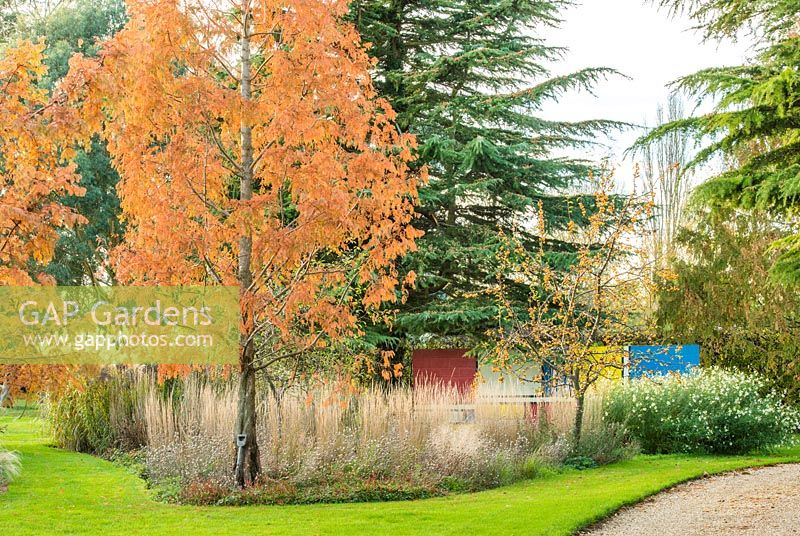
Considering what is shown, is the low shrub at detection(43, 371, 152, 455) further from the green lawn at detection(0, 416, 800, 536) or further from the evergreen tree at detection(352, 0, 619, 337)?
the evergreen tree at detection(352, 0, 619, 337)

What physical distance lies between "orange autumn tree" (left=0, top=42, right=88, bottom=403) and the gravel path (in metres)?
4.53

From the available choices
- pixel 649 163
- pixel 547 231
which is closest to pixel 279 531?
pixel 547 231

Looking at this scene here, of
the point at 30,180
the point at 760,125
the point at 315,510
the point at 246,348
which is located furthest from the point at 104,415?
the point at 760,125

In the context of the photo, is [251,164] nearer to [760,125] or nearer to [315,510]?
[315,510]

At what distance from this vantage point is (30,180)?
225 inches

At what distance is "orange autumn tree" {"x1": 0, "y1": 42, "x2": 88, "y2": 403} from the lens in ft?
17.6

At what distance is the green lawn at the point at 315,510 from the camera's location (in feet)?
21.6

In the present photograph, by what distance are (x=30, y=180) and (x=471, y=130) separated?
11.7m

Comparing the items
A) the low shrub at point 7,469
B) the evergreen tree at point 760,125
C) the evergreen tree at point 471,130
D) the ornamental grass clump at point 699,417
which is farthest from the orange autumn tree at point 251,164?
the evergreen tree at point 471,130

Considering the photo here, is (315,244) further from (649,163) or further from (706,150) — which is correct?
(649,163)

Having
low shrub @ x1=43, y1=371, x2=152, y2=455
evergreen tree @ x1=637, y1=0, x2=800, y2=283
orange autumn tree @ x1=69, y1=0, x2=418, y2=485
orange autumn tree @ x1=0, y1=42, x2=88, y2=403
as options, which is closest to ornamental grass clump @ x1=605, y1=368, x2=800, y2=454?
evergreen tree @ x1=637, y1=0, x2=800, y2=283

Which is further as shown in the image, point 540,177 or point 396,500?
point 540,177

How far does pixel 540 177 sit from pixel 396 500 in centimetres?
1020

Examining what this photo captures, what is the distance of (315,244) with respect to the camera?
312 inches
